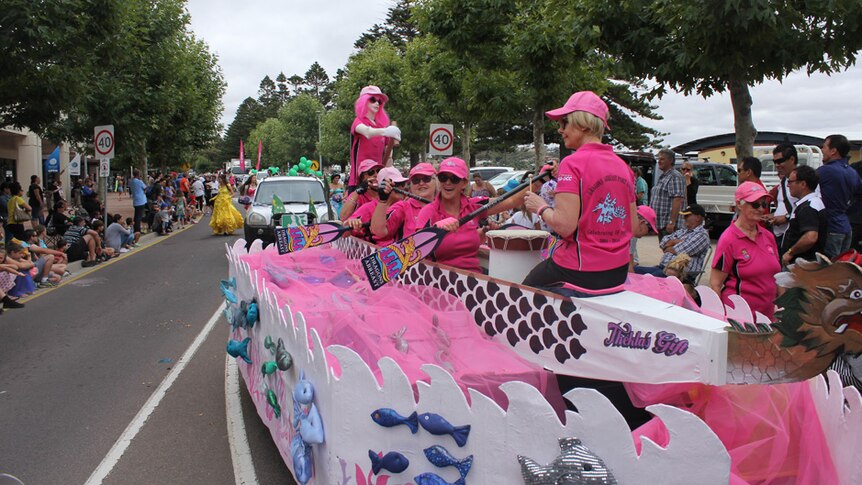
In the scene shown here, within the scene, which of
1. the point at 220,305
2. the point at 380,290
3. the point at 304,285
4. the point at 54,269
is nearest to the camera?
the point at 380,290

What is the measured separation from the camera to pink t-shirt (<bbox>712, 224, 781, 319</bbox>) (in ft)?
14.4

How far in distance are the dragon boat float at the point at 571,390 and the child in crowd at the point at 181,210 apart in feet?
78.9

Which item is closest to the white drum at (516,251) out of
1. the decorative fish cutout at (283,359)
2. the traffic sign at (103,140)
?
the decorative fish cutout at (283,359)

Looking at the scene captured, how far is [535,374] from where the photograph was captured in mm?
3119

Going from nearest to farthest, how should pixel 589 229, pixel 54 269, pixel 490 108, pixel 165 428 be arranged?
pixel 589 229, pixel 165 428, pixel 54 269, pixel 490 108

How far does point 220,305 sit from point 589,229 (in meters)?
8.23

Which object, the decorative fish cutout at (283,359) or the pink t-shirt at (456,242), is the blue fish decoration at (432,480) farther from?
the pink t-shirt at (456,242)

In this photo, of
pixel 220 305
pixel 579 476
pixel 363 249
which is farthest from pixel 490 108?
pixel 579 476

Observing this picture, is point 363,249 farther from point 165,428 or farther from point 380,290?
point 165,428

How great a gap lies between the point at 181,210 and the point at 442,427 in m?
25.7

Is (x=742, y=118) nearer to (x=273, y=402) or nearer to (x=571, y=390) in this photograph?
(x=273, y=402)

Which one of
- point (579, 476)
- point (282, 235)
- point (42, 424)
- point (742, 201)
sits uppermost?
point (742, 201)

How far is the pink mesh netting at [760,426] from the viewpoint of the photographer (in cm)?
253

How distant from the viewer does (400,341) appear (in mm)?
3463
